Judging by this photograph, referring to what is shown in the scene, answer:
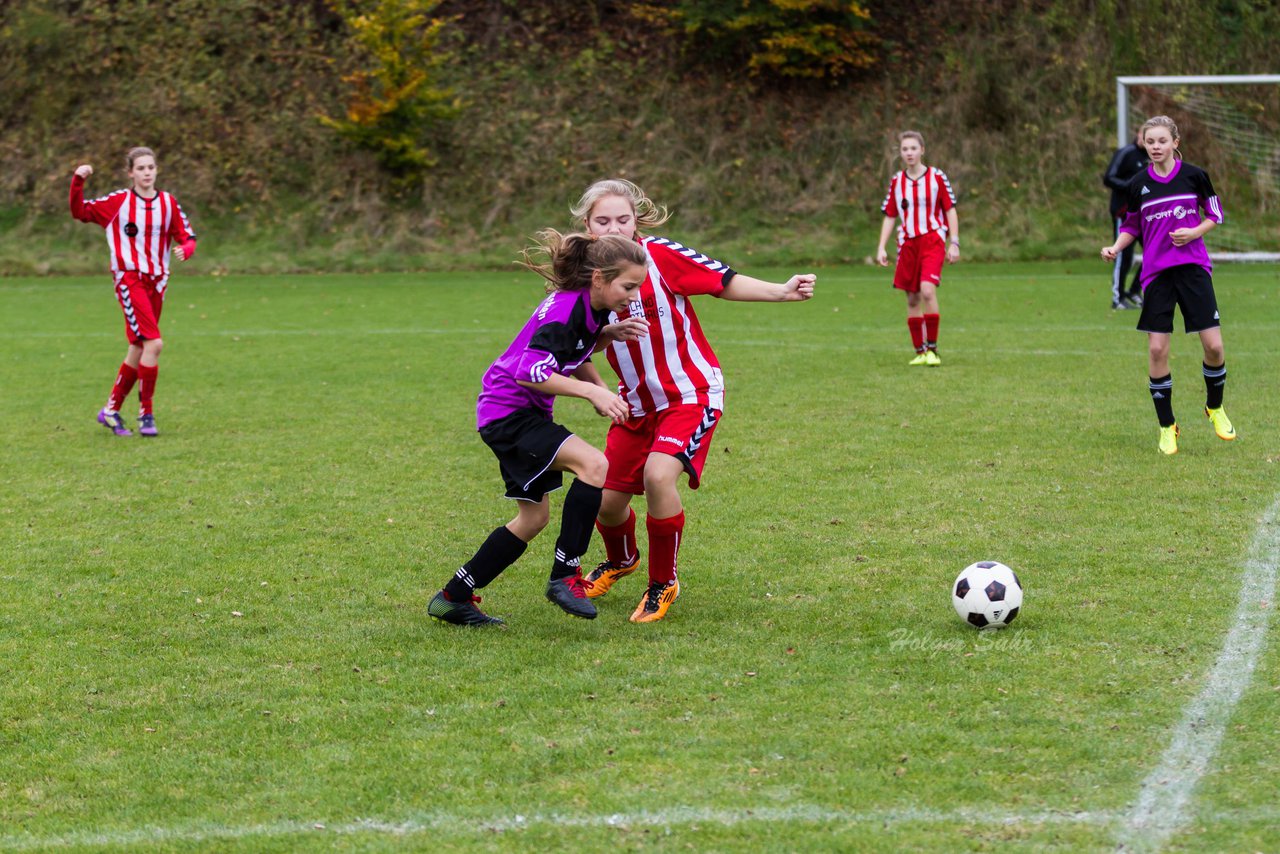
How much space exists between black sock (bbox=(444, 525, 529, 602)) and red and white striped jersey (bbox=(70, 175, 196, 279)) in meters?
5.66

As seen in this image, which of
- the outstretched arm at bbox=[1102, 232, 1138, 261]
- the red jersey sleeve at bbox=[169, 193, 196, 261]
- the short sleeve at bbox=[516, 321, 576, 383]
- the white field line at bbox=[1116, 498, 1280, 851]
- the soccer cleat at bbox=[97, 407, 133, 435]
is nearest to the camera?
the white field line at bbox=[1116, 498, 1280, 851]

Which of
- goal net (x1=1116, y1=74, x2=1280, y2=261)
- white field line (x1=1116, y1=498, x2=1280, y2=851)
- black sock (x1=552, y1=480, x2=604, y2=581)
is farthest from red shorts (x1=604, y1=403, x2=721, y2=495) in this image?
goal net (x1=1116, y1=74, x2=1280, y2=261)

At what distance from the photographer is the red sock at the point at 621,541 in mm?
5895

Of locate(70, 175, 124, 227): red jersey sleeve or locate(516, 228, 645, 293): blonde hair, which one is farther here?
locate(70, 175, 124, 227): red jersey sleeve

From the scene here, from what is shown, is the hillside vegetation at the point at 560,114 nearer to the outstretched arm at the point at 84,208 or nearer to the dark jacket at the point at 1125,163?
the dark jacket at the point at 1125,163

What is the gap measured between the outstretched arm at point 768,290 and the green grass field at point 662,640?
1.19 metres

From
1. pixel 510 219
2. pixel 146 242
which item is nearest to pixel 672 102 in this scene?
pixel 510 219

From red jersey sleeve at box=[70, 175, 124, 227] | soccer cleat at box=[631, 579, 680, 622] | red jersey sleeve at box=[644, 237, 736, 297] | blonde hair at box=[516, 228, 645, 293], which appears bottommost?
soccer cleat at box=[631, 579, 680, 622]

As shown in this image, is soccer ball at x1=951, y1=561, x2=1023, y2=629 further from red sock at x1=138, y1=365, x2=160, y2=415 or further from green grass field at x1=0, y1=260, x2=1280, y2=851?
red sock at x1=138, y1=365, x2=160, y2=415

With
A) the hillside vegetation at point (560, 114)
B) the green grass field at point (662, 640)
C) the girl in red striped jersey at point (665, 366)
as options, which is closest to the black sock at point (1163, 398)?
the green grass field at point (662, 640)

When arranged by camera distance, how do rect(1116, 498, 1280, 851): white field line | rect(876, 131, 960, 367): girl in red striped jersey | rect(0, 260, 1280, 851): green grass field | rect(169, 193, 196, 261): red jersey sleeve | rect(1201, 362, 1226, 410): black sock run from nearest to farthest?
rect(1116, 498, 1280, 851): white field line
rect(0, 260, 1280, 851): green grass field
rect(1201, 362, 1226, 410): black sock
rect(169, 193, 196, 261): red jersey sleeve
rect(876, 131, 960, 367): girl in red striped jersey

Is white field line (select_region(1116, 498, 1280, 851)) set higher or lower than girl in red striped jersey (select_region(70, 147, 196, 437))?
lower

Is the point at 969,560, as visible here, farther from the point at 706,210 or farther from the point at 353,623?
the point at 706,210

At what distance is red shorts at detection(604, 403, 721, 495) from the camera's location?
5.35 m
